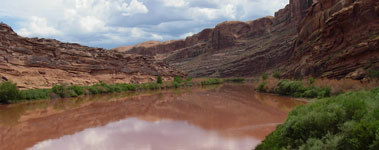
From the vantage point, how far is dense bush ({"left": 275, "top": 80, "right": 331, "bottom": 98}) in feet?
58.8

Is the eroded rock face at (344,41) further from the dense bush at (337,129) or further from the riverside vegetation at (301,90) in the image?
the dense bush at (337,129)

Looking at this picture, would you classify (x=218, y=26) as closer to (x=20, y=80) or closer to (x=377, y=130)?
(x=20, y=80)

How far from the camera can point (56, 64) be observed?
112ft

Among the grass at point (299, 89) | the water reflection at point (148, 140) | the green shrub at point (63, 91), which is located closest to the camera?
the water reflection at point (148, 140)

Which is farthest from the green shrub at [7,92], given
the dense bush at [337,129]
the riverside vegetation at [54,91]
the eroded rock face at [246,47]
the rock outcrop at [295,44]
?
the eroded rock face at [246,47]

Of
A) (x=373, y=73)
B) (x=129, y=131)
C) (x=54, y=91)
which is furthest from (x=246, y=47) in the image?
(x=129, y=131)

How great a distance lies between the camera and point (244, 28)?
108 metres

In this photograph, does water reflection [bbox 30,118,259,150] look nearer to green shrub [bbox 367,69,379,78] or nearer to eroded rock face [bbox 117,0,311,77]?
green shrub [bbox 367,69,379,78]

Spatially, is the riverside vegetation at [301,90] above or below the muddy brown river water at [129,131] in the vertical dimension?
above

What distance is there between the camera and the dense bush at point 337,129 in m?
4.03

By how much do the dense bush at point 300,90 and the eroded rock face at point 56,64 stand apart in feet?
80.3

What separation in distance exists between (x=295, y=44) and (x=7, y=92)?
38938 mm

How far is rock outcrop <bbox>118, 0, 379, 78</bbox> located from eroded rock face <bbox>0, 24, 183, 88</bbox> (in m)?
26.7

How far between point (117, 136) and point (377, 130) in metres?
8.91
